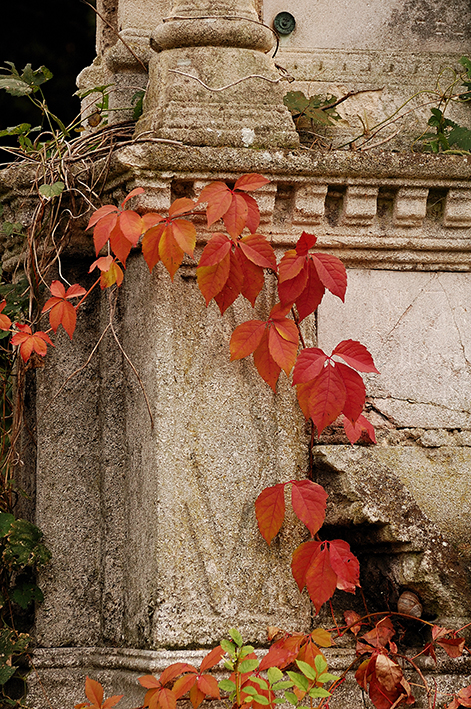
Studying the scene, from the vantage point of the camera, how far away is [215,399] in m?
2.35

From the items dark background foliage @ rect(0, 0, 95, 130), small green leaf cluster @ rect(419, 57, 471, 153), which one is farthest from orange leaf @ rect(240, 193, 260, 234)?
dark background foliage @ rect(0, 0, 95, 130)

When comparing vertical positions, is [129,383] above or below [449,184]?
below

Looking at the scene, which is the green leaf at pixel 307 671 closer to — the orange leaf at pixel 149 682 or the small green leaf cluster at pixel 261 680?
the small green leaf cluster at pixel 261 680

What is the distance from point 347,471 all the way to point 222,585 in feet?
1.60

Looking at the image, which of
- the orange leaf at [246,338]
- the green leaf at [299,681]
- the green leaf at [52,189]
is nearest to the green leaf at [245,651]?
the green leaf at [299,681]

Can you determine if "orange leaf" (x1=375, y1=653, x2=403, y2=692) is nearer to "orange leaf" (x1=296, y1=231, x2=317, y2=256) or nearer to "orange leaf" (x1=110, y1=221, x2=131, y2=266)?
"orange leaf" (x1=296, y1=231, x2=317, y2=256)

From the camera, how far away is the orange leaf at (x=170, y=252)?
216 cm

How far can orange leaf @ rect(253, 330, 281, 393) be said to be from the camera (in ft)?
7.21

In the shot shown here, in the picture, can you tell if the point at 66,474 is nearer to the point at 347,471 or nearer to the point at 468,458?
the point at 347,471

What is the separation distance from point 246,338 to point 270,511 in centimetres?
49

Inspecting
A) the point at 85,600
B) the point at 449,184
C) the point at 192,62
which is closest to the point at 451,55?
the point at 449,184

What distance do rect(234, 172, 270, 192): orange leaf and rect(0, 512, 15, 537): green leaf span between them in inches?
48.6

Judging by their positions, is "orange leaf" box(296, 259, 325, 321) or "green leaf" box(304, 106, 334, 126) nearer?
"orange leaf" box(296, 259, 325, 321)

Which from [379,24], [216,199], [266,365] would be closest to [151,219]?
[216,199]
